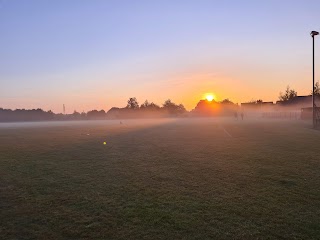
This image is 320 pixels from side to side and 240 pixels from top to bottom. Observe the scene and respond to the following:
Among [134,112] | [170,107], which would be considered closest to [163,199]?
[134,112]


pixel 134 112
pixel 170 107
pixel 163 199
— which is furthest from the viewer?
pixel 170 107

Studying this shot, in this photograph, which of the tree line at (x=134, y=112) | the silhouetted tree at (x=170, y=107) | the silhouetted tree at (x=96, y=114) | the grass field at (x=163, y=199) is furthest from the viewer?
the silhouetted tree at (x=170, y=107)

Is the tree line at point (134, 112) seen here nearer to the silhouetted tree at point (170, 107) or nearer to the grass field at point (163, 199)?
the silhouetted tree at point (170, 107)

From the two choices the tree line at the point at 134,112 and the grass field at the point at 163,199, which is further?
the tree line at the point at 134,112

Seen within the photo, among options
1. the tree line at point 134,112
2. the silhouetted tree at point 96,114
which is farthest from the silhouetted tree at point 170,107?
the silhouetted tree at point 96,114

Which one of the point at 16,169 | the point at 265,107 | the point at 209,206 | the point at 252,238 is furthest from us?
the point at 265,107

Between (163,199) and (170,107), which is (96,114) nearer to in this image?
(170,107)

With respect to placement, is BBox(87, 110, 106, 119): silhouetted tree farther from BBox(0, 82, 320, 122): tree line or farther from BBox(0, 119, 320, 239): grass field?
BBox(0, 119, 320, 239): grass field

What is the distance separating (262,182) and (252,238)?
3520mm

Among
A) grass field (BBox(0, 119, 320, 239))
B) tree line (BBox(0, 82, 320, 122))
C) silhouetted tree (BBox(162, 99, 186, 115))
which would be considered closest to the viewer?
grass field (BBox(0, 119, 320, 239))

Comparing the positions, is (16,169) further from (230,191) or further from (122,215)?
(230,191)

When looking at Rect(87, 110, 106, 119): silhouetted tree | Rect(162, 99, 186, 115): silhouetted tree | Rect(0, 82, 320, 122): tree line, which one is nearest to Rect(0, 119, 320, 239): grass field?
Rect(0, 82, 320, 122): tree line

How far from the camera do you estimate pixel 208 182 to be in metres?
7.75

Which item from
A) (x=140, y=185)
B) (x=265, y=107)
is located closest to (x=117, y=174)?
(x=140, y=185)
